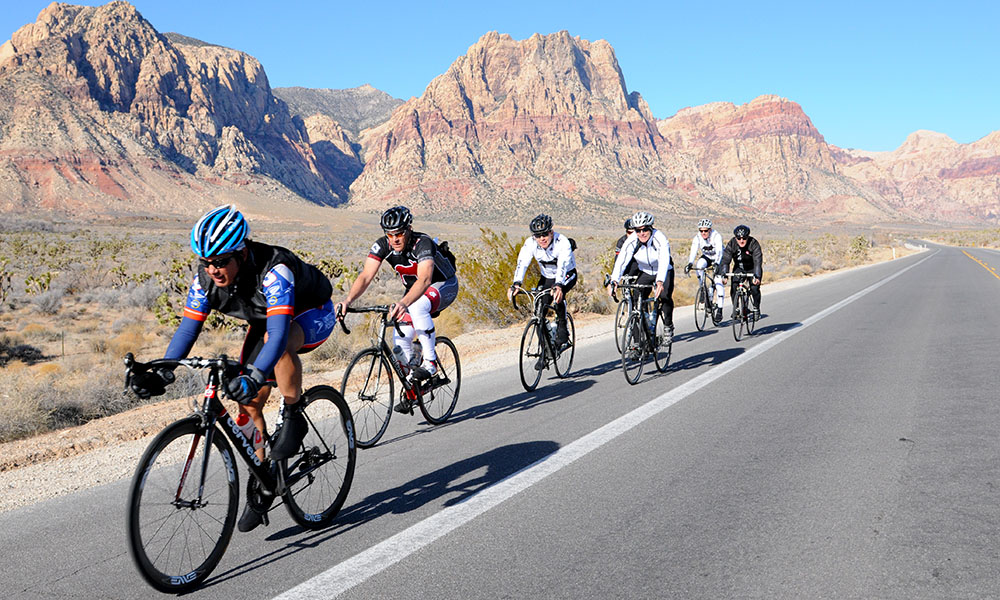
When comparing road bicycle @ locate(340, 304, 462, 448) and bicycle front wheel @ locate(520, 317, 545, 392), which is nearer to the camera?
road bicycle @ locate(340, 304, 462, 448)

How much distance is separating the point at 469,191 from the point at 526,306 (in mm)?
133164

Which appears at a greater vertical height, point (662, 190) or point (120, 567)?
point (662, 190)

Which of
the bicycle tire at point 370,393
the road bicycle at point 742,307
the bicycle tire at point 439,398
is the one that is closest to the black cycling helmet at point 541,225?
the bicycle tire at point 439,398

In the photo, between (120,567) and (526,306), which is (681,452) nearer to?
(120,567)

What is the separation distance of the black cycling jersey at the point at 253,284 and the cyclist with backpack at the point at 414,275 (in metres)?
1.92

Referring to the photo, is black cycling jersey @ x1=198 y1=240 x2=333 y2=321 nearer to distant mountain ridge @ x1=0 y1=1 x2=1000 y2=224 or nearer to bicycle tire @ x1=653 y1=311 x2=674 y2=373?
bicycle tire @ x1=653 y1=311 x2=674 y2=373

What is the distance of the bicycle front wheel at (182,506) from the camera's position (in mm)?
3268

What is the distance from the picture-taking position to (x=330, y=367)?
11188 mm

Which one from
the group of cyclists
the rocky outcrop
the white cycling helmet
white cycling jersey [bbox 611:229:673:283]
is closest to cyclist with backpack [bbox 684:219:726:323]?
white cycling jersey [bbox 611:229:673:283]

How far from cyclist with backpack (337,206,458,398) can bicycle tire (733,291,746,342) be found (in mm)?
7234

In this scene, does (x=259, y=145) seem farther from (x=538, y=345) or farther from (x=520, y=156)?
(x=538, y=345)

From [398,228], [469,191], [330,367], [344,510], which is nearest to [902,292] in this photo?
[330,367]

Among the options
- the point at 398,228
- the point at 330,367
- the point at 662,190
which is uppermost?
the point at 662,190

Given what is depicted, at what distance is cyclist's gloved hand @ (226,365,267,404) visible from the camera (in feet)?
10.8
